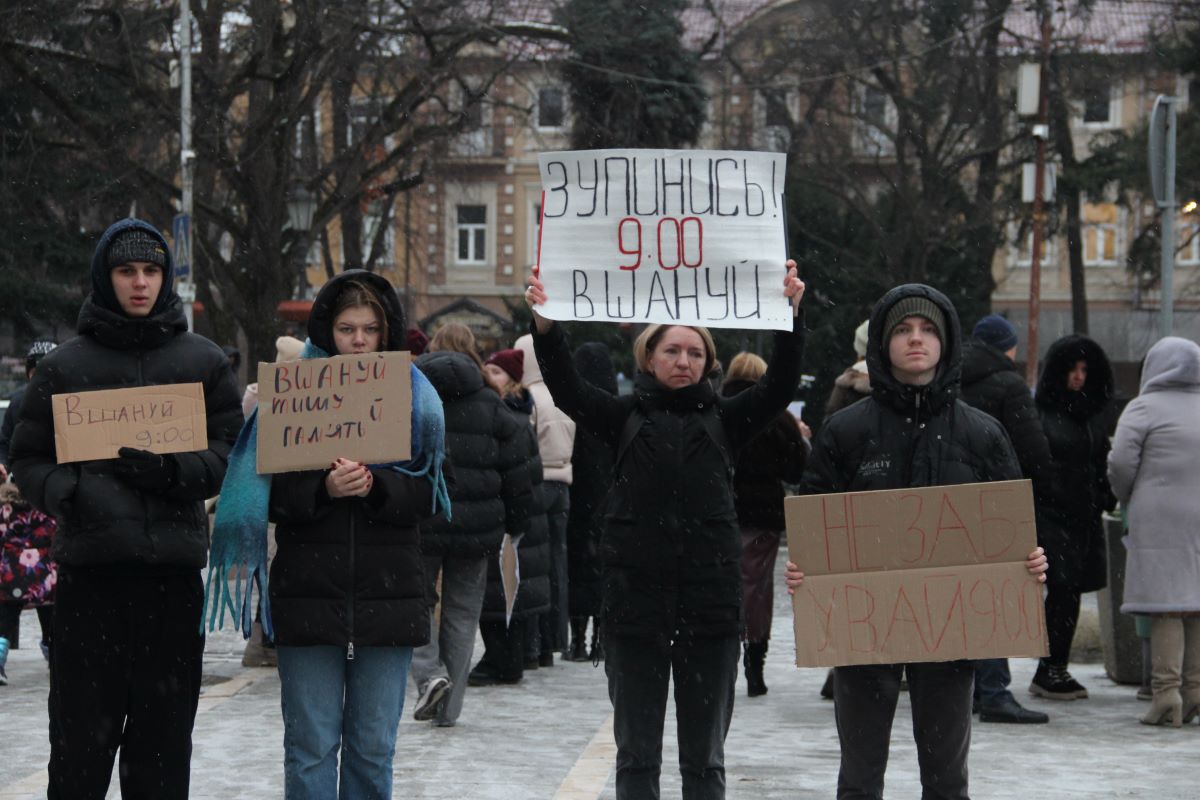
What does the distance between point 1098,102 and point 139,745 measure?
30.0 m

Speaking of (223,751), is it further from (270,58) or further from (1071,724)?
(270,58)

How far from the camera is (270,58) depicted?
67.5 ft

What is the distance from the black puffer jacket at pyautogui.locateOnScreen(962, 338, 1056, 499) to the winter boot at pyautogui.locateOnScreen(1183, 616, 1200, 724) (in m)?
1.05

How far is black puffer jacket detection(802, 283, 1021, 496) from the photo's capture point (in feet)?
18.1

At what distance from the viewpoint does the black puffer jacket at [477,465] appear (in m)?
8.99

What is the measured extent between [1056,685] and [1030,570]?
4.77 metres

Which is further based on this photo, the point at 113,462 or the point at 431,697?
the point at 431,697

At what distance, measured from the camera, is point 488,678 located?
10.6 metres

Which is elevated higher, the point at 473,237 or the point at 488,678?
the point at 473,237

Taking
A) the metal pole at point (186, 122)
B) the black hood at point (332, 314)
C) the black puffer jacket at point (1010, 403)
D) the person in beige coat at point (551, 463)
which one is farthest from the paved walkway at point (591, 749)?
the metal pole at point (186, 122)

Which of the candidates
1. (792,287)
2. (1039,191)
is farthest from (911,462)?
(1039,191)

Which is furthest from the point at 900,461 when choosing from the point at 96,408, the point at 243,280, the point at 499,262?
the point at 499,262

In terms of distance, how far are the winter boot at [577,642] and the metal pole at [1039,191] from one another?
613 inches

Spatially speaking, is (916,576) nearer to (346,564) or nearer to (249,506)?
(346,564)
